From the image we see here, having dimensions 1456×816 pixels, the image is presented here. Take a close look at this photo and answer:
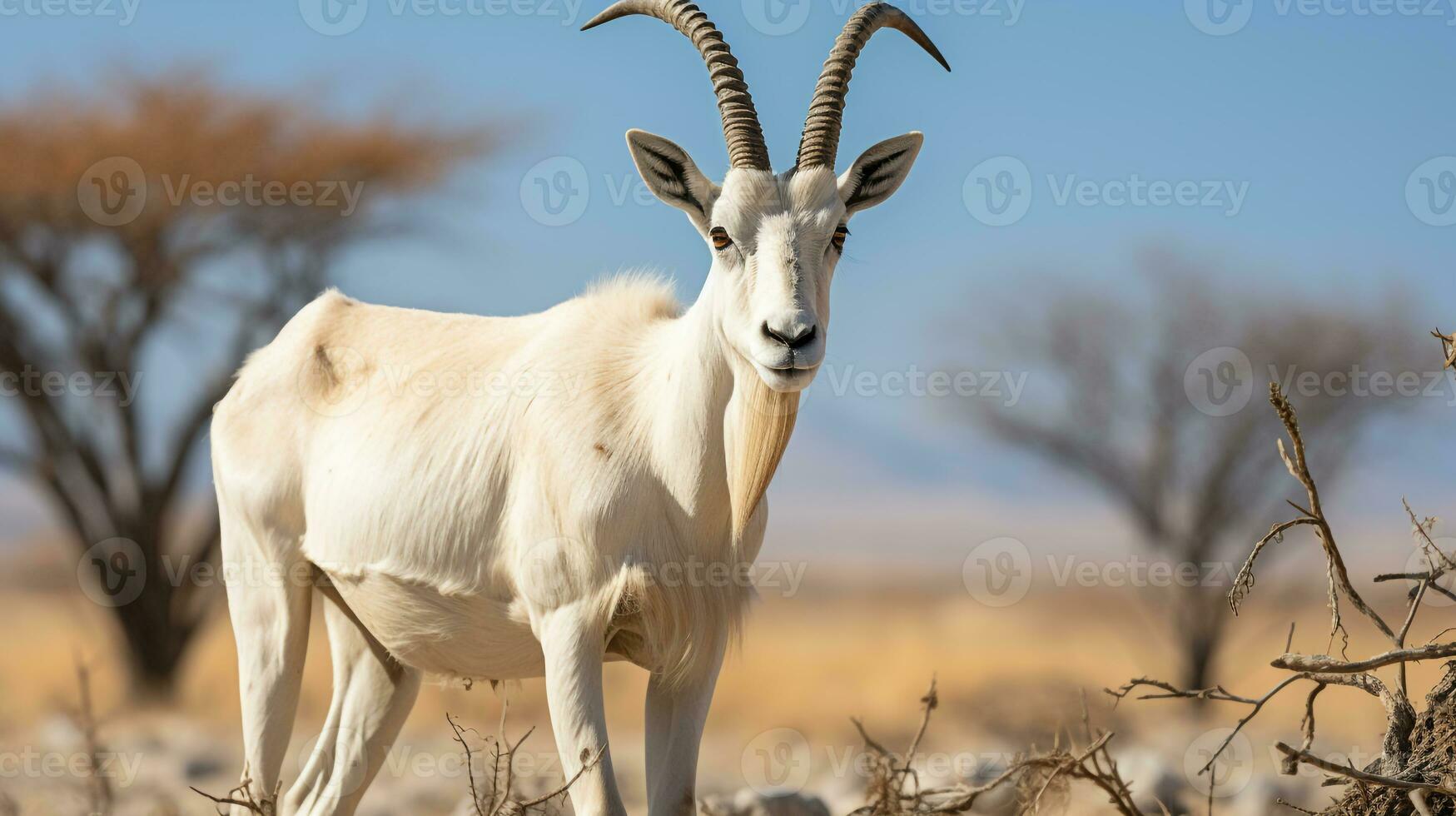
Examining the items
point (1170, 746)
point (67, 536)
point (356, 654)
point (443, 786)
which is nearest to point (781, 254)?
point (356, 654)

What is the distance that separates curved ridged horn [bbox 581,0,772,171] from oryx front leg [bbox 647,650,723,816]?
1.81 meters

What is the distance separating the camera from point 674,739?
18.4 feet

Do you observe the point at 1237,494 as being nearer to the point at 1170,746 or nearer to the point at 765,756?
the point at 1170,746

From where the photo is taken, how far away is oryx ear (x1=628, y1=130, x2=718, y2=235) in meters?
5.45

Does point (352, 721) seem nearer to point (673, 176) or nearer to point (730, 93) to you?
point (673, 176)

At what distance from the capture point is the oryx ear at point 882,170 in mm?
5629

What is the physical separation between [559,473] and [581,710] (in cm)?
86

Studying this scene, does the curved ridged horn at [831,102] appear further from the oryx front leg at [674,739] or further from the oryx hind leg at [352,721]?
the oryx hind leg at [352,721]

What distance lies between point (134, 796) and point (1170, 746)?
27.8 ft

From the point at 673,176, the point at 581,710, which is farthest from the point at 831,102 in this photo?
the point at 581,710

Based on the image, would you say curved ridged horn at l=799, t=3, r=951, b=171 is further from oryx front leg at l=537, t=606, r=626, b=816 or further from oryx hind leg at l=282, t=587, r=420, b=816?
oryx hind leg at l=282, t=587, r=420, b=816

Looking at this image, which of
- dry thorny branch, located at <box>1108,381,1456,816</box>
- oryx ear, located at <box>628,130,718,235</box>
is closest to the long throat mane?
oryx ear, located at <box>628,130,718,235</box>

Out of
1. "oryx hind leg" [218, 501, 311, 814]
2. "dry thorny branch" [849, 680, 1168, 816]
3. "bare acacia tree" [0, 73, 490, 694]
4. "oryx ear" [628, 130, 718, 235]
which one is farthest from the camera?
"bare acacia tree" [0, 73, 490, 694]

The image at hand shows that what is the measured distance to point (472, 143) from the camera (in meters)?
19.6
